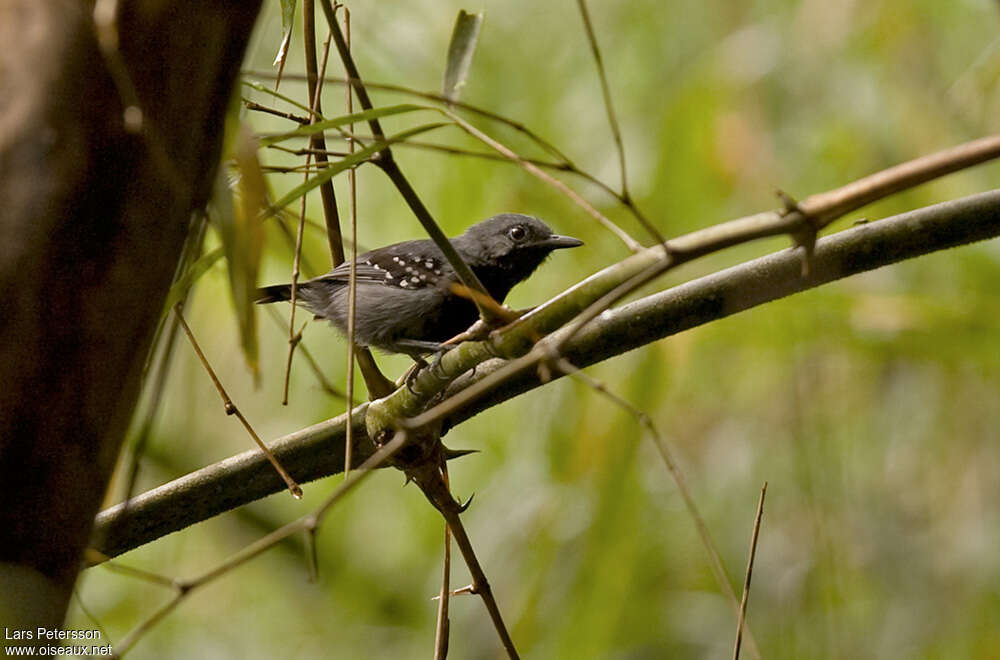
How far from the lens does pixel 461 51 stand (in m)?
2.02

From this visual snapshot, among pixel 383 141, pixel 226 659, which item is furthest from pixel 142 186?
pixel 226 659

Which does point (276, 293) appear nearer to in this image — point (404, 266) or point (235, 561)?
point (404, 266)

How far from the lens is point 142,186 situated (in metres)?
1.03

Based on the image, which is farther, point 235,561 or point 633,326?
point 633,326

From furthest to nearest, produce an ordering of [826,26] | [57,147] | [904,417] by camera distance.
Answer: [904,417] < [826,26] < [57,147]

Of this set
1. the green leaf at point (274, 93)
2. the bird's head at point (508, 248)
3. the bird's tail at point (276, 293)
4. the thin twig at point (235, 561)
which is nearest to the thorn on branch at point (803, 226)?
the thin twig at point (235, 561)

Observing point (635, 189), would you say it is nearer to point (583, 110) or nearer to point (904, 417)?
point (583, 110)

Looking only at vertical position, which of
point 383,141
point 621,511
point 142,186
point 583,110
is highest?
point 583,110

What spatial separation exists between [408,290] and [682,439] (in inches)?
72.9

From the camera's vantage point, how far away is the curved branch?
1.60 metres

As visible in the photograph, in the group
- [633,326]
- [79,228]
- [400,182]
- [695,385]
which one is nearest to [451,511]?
[633,326]

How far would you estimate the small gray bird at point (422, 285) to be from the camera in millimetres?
A: 3584

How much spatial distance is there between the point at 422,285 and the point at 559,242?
1.80 feet

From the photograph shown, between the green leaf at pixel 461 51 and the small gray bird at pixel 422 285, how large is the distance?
1.41 meters
